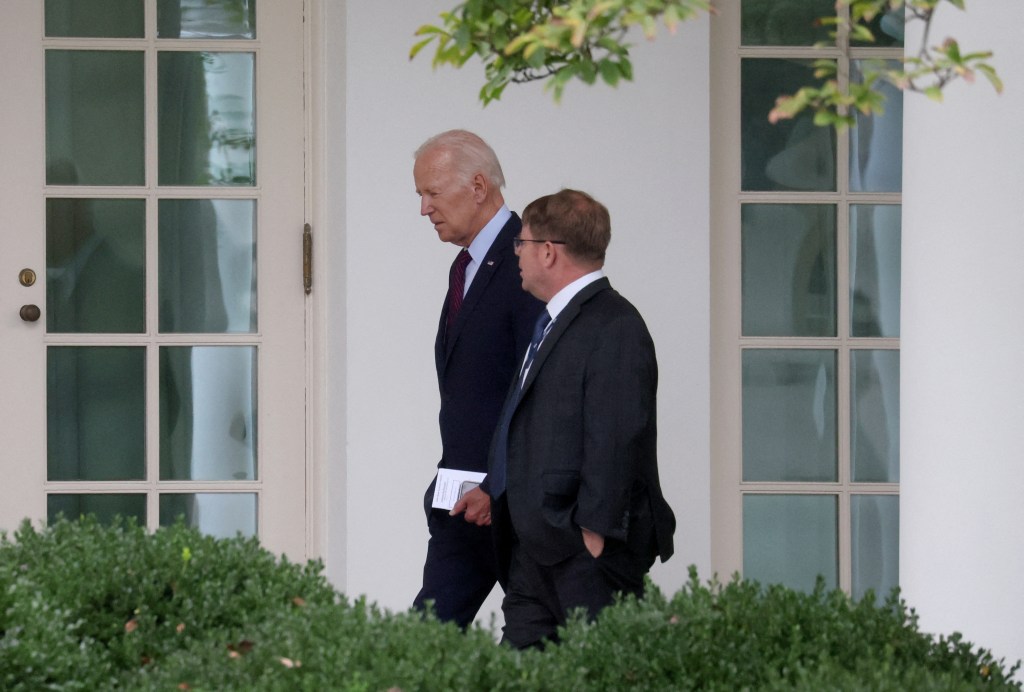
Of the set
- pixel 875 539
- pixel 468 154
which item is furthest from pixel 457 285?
pixel 875 539

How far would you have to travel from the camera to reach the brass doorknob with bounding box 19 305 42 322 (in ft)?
15.8

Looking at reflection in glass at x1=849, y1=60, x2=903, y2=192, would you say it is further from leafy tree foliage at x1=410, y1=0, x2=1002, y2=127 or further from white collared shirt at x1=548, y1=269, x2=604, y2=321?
leafy tree foliage at x1=410, y1=0, x2=1002, y2=127

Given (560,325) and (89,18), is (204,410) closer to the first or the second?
(89,18)

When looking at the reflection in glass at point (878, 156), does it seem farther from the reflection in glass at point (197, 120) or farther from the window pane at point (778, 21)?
the reflection in glass at point (197, 120)

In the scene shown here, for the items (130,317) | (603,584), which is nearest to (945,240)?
(603,584)

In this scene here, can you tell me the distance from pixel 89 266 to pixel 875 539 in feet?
9.38

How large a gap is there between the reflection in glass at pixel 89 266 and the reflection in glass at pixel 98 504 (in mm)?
563

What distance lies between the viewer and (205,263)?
16.0 feet

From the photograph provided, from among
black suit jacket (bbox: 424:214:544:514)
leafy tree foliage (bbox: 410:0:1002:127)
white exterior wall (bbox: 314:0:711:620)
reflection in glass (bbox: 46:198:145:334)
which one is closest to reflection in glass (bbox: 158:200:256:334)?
reflection in glass (bbox: 46:198:145:334)

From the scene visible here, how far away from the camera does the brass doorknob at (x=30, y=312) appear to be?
4.81m

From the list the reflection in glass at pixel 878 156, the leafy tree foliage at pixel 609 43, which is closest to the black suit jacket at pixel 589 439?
the leafy tree foliage at pixel 609 43

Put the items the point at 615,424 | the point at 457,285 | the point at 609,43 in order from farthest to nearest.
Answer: the point at 457,285
the point at 615,424
the point at 609,43

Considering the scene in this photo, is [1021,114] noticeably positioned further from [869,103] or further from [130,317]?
[130,317]

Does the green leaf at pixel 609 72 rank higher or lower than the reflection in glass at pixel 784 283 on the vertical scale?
higher
